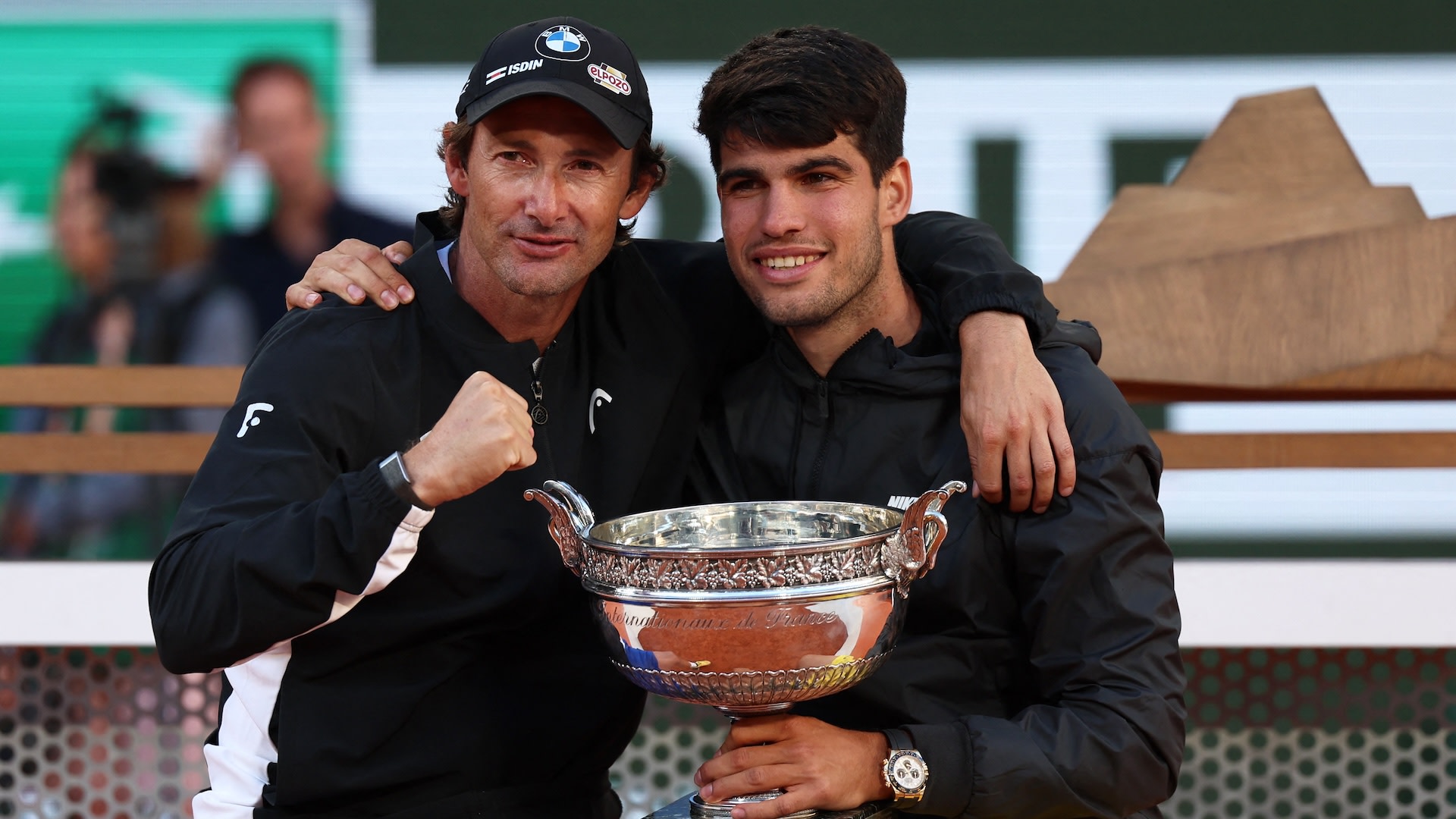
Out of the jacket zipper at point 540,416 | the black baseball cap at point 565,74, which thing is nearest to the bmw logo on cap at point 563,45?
the black baseball cap at point 565,74

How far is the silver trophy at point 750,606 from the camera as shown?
164 cm

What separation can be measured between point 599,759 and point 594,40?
122 cm

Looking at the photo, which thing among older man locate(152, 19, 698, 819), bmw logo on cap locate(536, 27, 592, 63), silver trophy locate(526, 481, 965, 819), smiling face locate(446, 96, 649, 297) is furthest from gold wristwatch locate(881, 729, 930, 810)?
bmw logo on cap locate(536, 27, 592, 63)

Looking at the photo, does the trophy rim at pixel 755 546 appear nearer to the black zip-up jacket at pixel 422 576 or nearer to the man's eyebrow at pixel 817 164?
the black zip-up jacket at pixel 422 576

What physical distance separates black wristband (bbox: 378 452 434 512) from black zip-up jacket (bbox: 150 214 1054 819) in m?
0.05

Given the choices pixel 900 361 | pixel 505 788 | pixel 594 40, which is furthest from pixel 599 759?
pixel 594 40

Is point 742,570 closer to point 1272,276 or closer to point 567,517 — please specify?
point 567,517

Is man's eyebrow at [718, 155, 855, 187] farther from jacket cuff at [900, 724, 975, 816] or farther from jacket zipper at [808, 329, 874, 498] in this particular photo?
jacket cuff at [900, 724, 975, 816]

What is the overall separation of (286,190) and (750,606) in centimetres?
265

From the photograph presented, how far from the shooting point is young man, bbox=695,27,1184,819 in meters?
1.81

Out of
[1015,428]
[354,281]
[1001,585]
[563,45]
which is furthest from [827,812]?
[563,45]

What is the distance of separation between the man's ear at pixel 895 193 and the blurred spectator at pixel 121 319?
2175 mm

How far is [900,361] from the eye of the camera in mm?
2152

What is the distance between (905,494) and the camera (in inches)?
83.7
